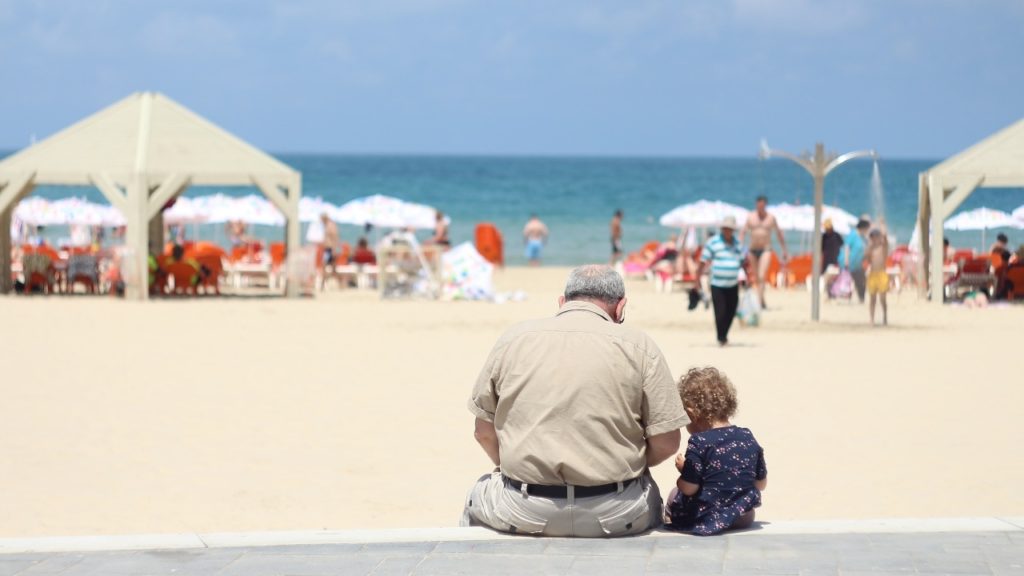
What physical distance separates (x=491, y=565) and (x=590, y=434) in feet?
1.76

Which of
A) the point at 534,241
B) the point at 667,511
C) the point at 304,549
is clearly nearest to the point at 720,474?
the point at 667,511

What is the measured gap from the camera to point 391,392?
10430mm

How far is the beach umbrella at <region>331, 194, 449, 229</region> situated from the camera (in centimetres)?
2505

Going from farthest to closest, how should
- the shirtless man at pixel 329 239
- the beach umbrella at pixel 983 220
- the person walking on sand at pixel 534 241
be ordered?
the person walking on sand at pixel 534 241 < the beach umbrella at pixel 983 220 < the shirtless man at pixel 329 239

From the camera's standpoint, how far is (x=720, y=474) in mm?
4945

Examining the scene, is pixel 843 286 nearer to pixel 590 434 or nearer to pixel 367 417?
pixel 367 417

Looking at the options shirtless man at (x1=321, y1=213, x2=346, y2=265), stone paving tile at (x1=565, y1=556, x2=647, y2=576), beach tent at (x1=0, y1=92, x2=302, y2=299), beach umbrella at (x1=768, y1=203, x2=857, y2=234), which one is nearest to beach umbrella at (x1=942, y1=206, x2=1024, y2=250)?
beach umbrella at (x1=768, y1=203, x2=857, y2=234)

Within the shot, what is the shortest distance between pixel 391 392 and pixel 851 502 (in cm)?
429

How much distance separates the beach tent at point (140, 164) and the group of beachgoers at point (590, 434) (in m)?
14.6

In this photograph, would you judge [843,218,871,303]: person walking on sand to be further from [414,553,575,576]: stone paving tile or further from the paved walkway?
[414,553,575,576]: stone paving tile

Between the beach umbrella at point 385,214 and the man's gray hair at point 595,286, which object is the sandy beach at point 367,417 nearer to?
the man's gray hair at point 595,286

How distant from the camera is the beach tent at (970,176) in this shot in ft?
63.3

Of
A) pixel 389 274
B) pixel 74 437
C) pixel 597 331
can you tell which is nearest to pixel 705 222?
pixel 389 274

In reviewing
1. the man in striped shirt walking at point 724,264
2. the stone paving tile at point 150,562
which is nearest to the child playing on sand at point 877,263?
the man in striped shirt walking at point 724,264
